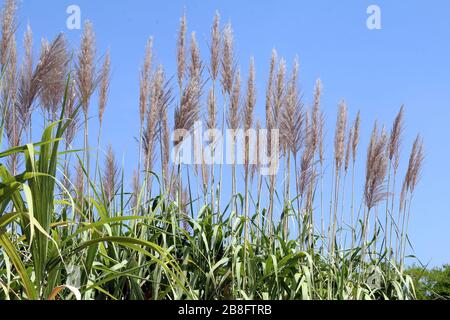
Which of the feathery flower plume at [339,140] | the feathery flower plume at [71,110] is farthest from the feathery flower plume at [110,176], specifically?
the feathery flower plume at [339,140]

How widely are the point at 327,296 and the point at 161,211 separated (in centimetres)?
111

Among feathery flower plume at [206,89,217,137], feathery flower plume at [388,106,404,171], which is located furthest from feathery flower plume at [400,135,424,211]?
feathery flower plume at [206,89,217,137]

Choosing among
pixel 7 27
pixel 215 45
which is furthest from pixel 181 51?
pixel 7 27

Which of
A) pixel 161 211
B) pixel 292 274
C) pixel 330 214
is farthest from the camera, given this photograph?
pixel 330 214

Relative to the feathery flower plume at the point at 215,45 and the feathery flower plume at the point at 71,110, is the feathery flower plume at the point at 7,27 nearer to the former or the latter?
the feathery flower plume at the point at 71,110

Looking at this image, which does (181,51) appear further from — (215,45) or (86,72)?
(86,72)

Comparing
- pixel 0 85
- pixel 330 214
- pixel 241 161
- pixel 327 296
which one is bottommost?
pixel 327 296

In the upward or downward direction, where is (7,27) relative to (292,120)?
upward

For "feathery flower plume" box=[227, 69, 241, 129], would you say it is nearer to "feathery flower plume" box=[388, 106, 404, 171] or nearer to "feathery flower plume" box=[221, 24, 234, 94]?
"feathery flower plume" box=[221, 24, 234, 94]

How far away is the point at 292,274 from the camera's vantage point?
3.74 m

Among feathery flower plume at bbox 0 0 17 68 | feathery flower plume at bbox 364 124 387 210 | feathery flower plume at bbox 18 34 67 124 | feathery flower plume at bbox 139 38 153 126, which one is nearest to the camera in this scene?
feathery flower plume at bbox 18 34 67 124
